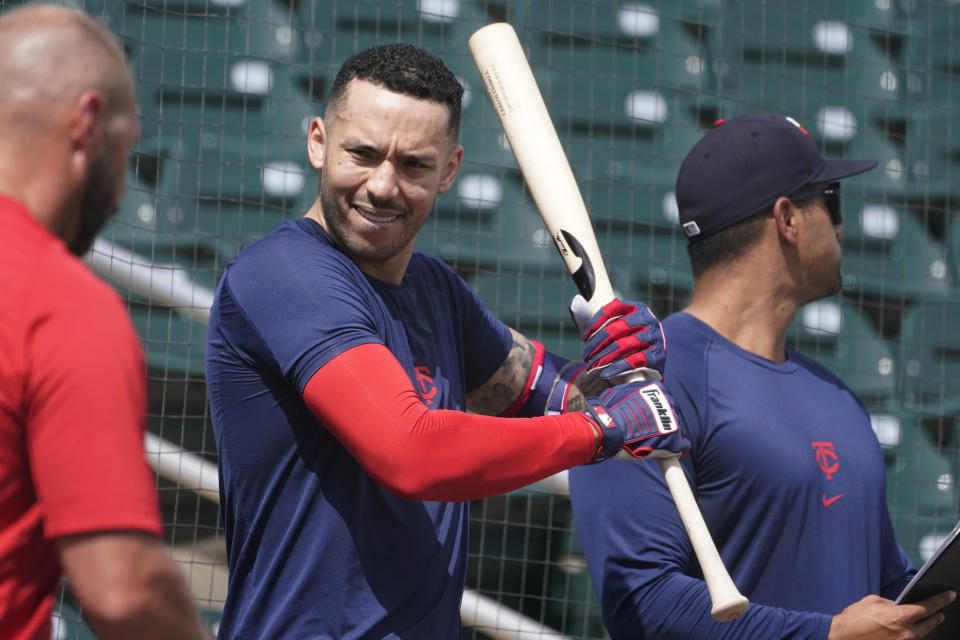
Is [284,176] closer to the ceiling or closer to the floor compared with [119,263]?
closer to the ceiling

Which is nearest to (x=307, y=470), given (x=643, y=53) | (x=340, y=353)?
(x=340, y=353)

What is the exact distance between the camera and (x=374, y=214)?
1.69 metres

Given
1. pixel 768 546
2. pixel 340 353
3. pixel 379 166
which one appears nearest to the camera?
pixel 340 353

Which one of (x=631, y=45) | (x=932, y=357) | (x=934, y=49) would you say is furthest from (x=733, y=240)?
(x=934, y=49)

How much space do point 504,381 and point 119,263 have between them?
124 centimetres

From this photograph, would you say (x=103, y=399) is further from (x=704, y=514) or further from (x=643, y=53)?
(x=643, y=53)

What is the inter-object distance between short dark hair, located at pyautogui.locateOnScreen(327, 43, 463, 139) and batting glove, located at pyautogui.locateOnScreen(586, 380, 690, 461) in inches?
17.7

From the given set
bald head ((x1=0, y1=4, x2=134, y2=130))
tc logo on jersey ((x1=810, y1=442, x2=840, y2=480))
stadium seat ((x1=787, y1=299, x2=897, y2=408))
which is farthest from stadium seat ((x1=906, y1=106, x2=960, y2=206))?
bald head ((x1=0, y1=4, x2=134, y2=130))

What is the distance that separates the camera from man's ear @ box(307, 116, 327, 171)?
1.78 m

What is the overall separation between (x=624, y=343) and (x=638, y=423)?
0.16 meters

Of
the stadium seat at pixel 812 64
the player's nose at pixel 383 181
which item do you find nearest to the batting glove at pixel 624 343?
the player's nose at pixel 383 181

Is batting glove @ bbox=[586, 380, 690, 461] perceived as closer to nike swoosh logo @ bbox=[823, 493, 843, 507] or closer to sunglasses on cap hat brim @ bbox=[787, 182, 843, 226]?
nike swoosh logo @ bbox=[823, 493, 843, 507]

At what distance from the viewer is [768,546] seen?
1.86 meters

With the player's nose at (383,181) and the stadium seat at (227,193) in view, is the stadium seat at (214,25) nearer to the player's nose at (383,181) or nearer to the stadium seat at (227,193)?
the stadium seat at (227,193)
